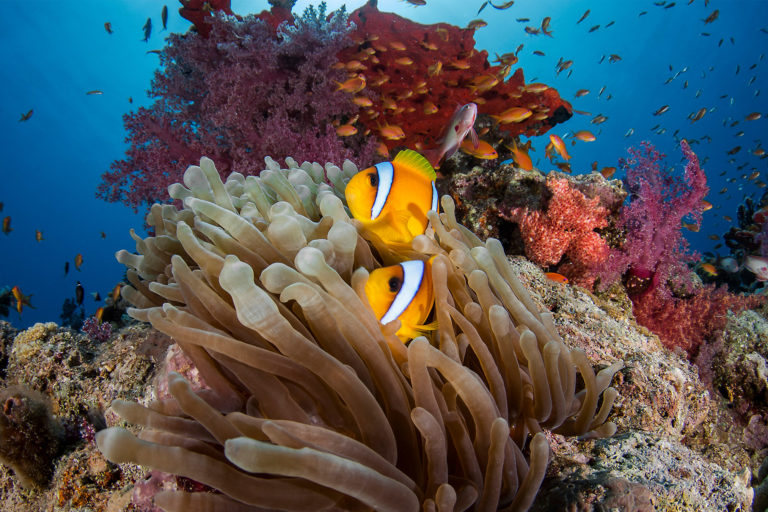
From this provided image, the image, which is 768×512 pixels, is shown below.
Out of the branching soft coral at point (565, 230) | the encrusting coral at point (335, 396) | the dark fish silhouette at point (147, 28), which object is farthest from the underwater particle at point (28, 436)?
the dark fish silhouette at point (147, 28)

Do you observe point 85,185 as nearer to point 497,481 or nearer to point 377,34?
point 377,34

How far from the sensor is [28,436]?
1800 millimetres

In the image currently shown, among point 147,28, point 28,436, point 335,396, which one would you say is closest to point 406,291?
point 335,396

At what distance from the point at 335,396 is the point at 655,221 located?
335 centimetres

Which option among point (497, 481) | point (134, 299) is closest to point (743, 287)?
point (497, 481)

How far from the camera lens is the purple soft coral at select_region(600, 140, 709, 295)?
3.21m

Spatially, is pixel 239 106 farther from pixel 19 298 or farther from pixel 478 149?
pixel 19 298

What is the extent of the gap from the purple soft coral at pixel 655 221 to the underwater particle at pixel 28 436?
3593 millimetres

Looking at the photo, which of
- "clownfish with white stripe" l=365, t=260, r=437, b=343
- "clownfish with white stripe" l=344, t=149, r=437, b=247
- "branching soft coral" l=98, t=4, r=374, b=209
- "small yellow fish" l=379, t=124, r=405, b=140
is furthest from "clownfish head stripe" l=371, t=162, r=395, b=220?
"small yellow fish" l=379, t=124, r=405, b=140

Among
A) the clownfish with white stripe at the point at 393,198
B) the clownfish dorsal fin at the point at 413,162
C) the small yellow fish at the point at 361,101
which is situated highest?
the small yellow fish at the point at 361,101

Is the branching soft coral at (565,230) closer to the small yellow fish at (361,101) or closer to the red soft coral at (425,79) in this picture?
the small yellow fish at (361,101)

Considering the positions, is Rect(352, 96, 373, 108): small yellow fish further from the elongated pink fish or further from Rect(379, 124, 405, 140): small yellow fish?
the elongated pink fish

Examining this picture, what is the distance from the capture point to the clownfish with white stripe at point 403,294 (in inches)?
47.1

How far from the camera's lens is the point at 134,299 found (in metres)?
1.85
